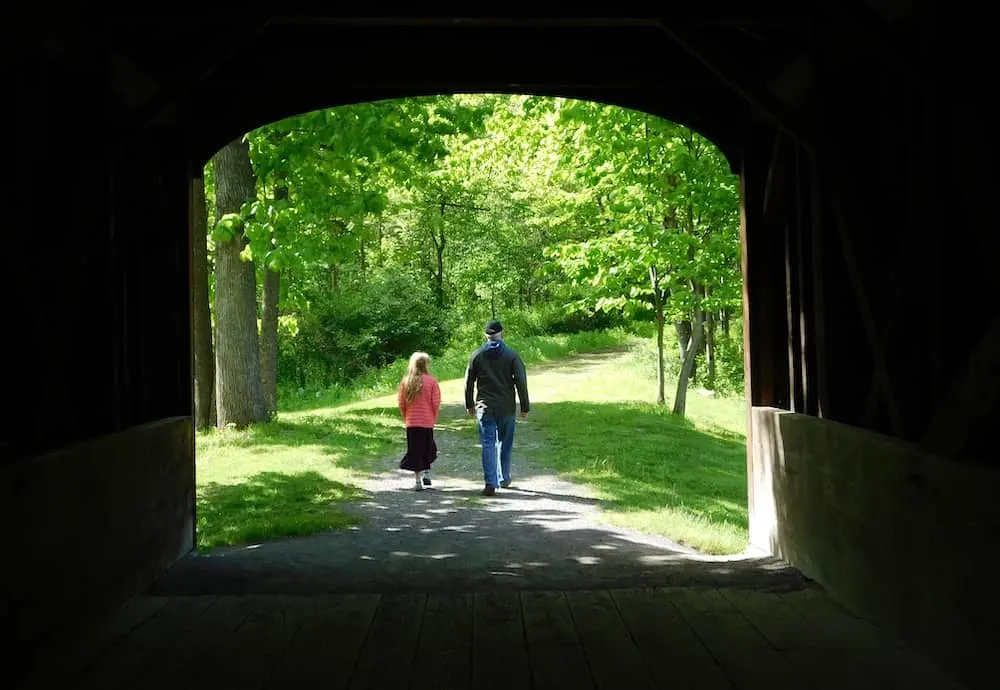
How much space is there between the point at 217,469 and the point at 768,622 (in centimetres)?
1077

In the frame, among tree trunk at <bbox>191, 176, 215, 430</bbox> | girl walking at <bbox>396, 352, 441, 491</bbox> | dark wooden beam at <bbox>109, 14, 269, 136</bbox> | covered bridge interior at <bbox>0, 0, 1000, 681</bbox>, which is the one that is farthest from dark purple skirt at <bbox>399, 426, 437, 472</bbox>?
Result: dark wooden beam at <bbox>109, 14, 269, 136</bbox>

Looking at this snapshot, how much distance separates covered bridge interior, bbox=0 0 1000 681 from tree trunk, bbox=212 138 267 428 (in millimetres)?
9905

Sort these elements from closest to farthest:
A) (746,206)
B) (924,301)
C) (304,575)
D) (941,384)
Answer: (941,384) < (924,301) < (304,575) < (746,206)

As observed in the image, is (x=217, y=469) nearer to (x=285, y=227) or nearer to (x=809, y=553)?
(x=285, y=227)

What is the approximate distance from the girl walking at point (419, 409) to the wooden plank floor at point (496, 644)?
6.68 meters

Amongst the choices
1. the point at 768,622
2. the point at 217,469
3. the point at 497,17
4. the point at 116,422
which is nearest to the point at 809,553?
the point at 768,622

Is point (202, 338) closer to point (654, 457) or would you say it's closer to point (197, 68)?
point (654, 457)

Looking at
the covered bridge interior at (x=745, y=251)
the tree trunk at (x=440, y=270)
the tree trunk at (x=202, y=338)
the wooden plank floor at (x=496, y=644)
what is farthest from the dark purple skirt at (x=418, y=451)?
the tree trunk at (x=440, y=270)

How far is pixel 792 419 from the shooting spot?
722 centimetres

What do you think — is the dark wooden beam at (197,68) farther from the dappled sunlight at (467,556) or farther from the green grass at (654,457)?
the green grass at (654,457)

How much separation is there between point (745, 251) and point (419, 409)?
5.46m

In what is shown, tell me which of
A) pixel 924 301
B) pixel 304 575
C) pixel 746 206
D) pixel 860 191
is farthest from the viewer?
pixel 746 206

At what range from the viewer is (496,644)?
16.7 ft

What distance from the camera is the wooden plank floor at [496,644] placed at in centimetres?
448
